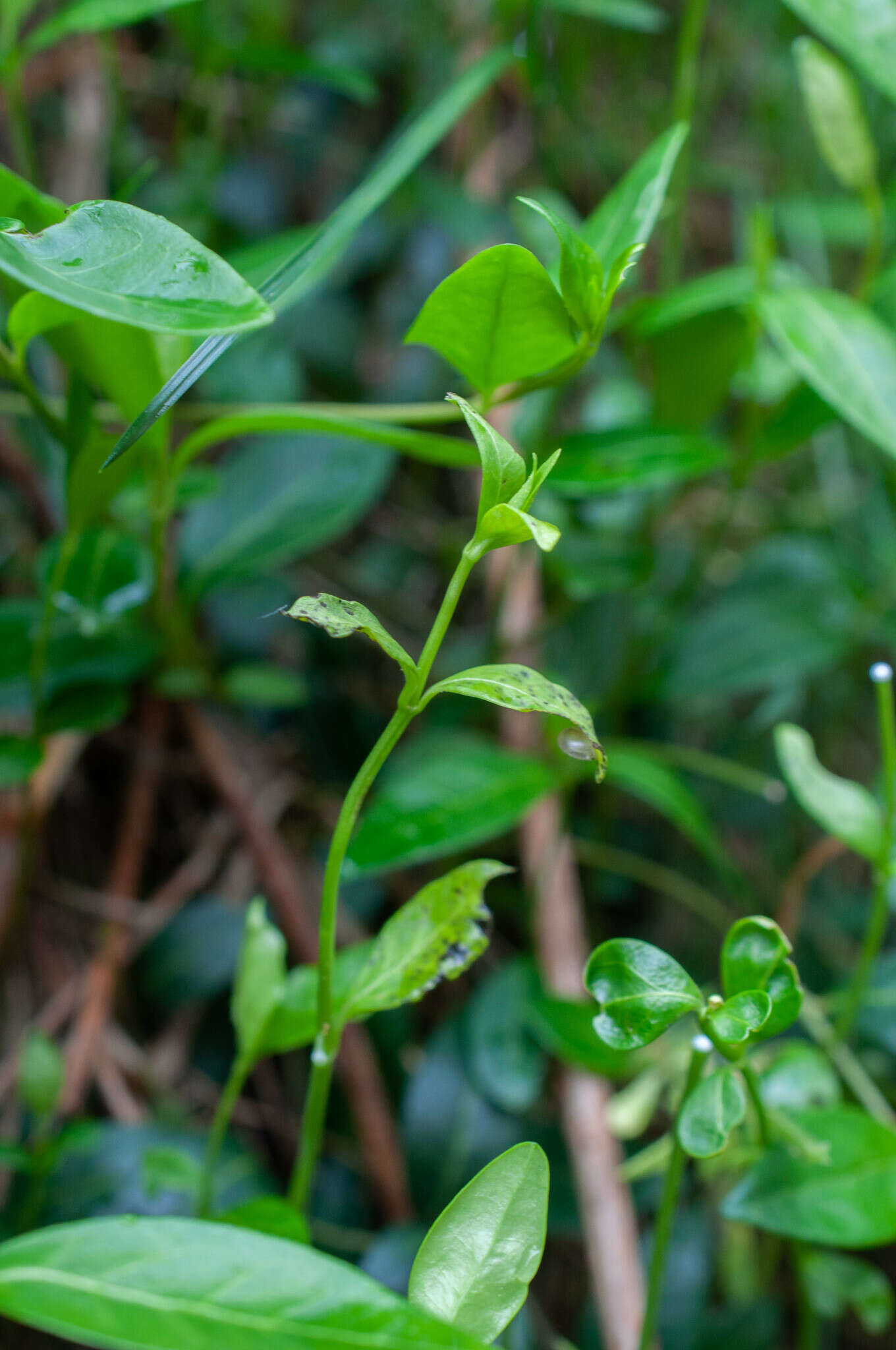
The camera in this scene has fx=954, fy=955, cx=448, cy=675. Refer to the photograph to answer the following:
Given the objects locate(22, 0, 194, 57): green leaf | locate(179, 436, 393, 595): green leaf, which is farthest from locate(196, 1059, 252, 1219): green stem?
locate(22, 0, 194, 57): green leaf

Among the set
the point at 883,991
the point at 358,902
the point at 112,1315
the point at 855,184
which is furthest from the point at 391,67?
the point at 112,1315

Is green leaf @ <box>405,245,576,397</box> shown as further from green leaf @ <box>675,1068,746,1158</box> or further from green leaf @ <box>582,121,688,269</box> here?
green leaf @ <box>675,1068,746,1158</box>

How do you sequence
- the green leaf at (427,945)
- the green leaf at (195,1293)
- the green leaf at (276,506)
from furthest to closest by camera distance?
the green leaf at (276,506)
the green leaf at (427,945)
the green leaf at (195,1293)

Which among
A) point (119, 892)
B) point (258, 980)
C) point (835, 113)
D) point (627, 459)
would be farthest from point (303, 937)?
point (835, 113)

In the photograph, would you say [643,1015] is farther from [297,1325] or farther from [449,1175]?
[449,1175]

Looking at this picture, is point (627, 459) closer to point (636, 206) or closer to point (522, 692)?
point (636, 206)

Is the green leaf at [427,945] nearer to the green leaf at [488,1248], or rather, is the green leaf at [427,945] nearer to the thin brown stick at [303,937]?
the green leaf at [488,1248]

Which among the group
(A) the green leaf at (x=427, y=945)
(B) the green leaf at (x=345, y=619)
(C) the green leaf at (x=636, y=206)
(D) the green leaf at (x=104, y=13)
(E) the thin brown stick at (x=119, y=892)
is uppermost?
(D) the green leaf at (x=104, y=13)

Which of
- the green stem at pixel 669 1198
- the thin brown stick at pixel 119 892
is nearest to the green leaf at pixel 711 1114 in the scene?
the green stem at pixel 669 1198

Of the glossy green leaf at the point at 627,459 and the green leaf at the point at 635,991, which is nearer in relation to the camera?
the green leaf at the point at 635,991
